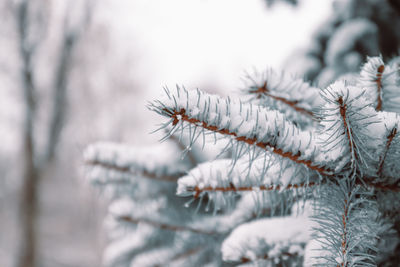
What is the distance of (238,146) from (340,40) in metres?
1.16

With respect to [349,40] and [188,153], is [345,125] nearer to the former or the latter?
[188,153]

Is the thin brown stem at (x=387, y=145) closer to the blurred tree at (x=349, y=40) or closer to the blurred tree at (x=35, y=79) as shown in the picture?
the blurred tree at (x=349, y=40)

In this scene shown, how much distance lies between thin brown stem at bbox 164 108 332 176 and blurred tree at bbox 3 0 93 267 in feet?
17.9

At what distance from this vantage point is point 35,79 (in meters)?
5.33

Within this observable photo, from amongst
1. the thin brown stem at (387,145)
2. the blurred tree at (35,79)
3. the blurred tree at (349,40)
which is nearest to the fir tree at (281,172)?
the thin brown stem at (387,145)

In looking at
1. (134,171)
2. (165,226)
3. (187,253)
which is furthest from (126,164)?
(187,253)

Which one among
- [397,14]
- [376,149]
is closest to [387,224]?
[376,149]

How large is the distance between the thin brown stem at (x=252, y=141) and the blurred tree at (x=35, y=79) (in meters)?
5.45

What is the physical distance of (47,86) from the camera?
6.08m

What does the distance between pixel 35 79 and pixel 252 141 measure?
5900 millimetres

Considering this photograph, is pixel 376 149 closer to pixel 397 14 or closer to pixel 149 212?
pixel 149 212

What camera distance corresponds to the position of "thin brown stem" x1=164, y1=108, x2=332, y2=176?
13.7 inches

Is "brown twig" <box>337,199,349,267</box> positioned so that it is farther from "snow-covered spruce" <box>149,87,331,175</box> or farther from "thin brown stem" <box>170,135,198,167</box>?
"thin brown stem" <box>170,135,198,167</box>

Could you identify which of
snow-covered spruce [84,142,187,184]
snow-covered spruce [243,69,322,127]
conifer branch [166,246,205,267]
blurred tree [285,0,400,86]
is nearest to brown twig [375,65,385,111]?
snow-covered spruce [243,69,322,127]
